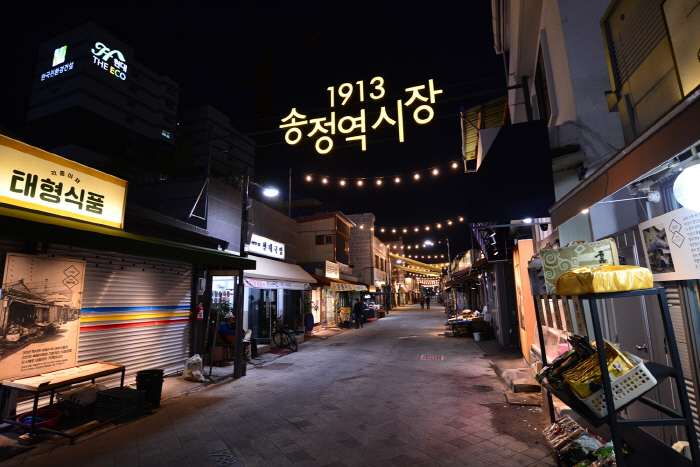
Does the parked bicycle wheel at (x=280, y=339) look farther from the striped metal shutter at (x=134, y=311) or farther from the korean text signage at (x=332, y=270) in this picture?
the korean text signage at (x=332, y=270)

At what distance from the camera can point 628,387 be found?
2.96 meters

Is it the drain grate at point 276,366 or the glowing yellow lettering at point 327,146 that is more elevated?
the glowing yellow lettering at point 327,146

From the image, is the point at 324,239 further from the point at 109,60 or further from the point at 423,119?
the point at 109,60

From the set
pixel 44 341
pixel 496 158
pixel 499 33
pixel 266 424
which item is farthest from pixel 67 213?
pixel 499 33

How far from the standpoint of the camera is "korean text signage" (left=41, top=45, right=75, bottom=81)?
53688mm

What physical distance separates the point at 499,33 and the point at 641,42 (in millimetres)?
9615

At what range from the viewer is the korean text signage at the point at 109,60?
56000 millimetres

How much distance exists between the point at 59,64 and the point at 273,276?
6538cm

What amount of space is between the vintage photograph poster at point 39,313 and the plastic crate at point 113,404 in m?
1.43

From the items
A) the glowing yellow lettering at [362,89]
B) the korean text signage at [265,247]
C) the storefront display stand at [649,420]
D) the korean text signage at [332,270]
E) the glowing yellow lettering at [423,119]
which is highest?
the glowing yellow lettering at [362,89]

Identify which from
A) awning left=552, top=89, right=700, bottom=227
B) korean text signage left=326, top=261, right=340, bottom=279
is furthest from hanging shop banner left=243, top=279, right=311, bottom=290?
awning left=552, top=89, right=700, bottom=227

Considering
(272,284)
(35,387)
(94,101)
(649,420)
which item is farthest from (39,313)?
(94,101)

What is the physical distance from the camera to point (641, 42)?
14.3 ft

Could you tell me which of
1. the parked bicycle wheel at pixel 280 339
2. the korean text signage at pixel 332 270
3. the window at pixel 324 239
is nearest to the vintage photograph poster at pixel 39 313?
the parked bicycle wheel at pixel 280 339
